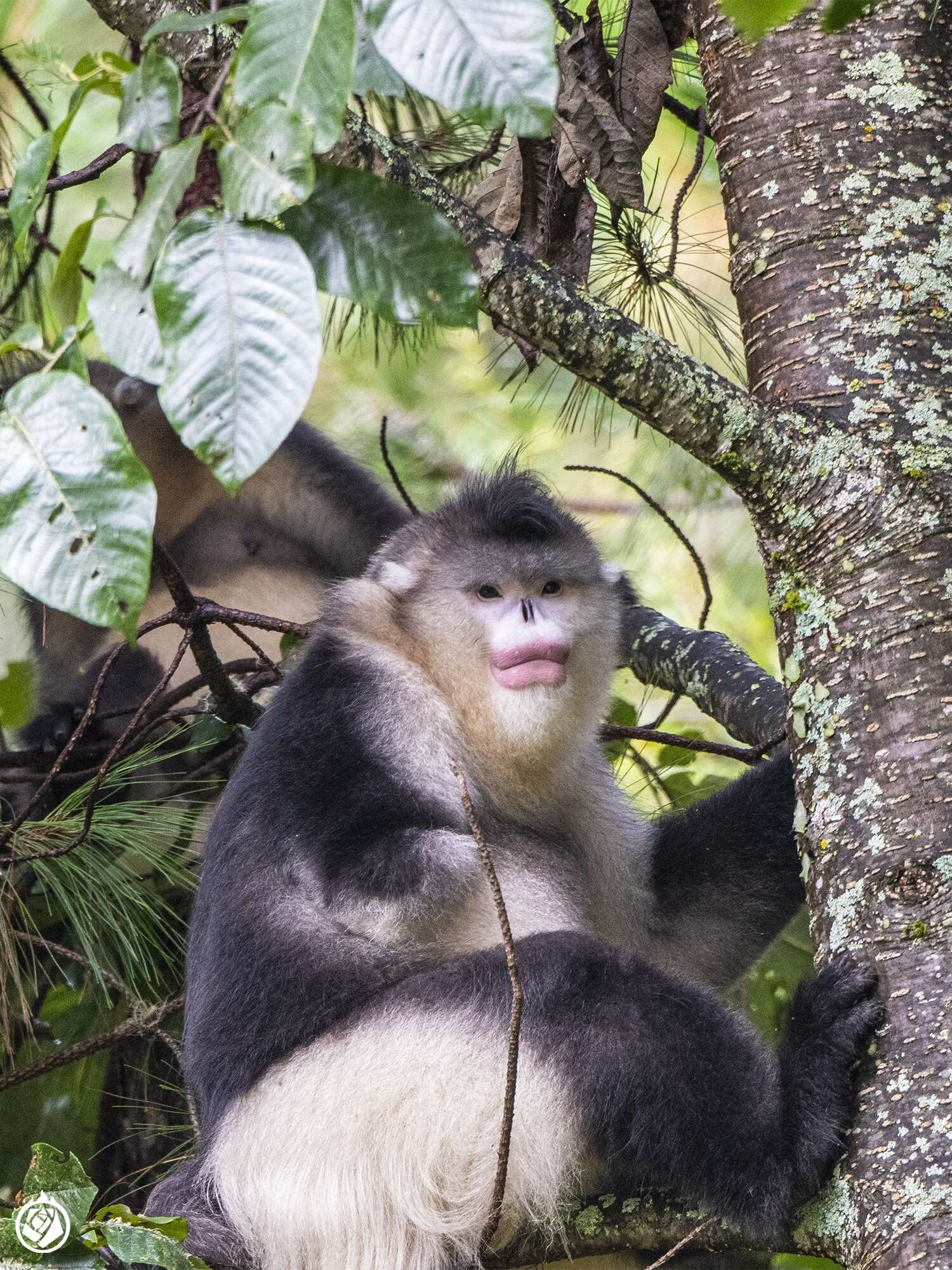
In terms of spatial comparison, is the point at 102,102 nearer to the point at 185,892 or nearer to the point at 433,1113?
the point at 185,892

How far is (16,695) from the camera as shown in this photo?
3.67 meters

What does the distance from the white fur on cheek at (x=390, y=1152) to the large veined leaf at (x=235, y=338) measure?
1.27 meters

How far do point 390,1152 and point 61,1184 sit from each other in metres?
0.69

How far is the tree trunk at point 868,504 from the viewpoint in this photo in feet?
5.46

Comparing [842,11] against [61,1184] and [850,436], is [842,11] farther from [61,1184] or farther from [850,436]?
[61,1184]

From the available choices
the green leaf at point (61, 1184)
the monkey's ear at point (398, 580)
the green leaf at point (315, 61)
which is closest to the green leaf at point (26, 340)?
the green leaf at point (315, 61)

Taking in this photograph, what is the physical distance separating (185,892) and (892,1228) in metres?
2.29

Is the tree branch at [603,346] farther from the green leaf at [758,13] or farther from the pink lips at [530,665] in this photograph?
the green leaf at [758,13]

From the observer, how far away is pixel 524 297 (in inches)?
74.4

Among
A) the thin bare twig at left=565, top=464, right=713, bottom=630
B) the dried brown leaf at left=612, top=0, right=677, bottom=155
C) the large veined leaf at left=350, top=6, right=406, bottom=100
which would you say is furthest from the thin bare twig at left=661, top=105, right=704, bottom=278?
the large veined leaf at left=350, top=6, right=406, bottom=100

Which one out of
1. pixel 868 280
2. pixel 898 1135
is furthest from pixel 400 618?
pixel 898 1135

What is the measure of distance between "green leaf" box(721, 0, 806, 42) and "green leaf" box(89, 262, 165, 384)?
56cm

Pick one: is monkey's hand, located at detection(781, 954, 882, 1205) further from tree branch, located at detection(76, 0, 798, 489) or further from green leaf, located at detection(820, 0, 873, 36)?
green leaf, located at detection(820, 0, 873, 36)

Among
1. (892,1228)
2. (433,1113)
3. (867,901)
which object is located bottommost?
(433,1113)
